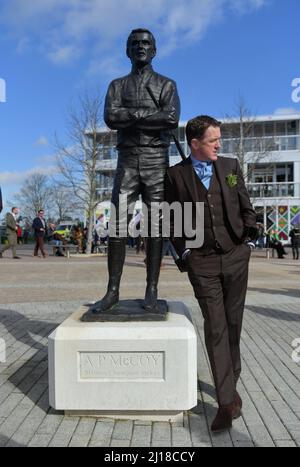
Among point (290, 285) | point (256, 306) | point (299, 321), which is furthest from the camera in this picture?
point (290, 285)

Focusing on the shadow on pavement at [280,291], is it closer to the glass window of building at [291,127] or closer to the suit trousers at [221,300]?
the suit trousers at [221,300]

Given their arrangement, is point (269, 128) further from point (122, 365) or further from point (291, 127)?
point (122, 365)

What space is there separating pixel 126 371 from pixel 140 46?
9.13 ft

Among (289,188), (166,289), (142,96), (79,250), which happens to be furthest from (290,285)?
(289,188)

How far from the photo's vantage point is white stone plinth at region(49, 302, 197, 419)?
346cm

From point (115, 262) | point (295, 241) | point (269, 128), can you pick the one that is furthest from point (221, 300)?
point (269, 128)

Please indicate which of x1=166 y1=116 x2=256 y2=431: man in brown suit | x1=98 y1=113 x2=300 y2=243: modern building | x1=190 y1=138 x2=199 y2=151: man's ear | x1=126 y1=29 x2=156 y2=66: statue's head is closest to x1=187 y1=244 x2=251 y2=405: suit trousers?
x1=166 y1=116 x2=256 y2=431: man in brown suit

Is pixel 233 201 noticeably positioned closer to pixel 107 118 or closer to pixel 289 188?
pixel 107 118

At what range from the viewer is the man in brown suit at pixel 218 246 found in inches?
134

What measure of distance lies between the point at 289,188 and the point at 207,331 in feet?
152

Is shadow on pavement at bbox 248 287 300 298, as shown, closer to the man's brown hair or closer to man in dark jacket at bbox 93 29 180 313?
man in dark jacket at bbox 93 29 180 313

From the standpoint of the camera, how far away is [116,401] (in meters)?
3.48

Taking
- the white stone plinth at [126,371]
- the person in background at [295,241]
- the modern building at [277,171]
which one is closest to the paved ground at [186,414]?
the white stone plinth at [126,371]

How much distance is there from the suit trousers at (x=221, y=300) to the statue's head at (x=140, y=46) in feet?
6.31
